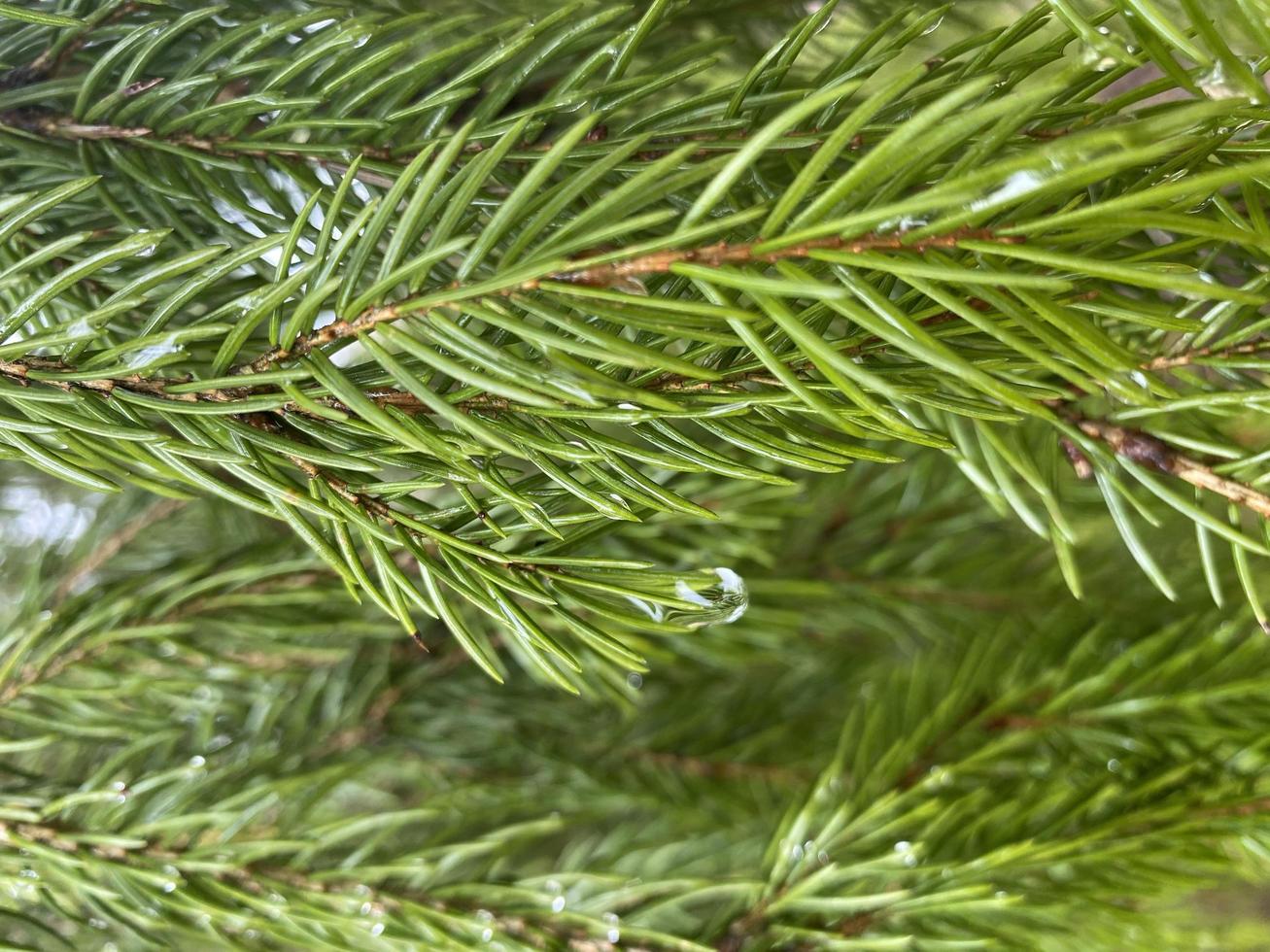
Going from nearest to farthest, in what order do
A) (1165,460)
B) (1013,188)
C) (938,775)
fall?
1. (1013,188)
2. (1165,460)
3. (938,775)

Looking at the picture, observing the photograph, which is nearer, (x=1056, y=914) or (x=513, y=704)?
(x=1056, y=914)

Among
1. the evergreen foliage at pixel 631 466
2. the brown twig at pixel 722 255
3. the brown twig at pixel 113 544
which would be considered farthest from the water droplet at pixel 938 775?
the brown twig at pixel 113 544

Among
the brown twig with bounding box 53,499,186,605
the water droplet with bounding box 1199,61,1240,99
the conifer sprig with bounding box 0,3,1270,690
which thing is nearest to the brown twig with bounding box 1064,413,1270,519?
the conifer sprig with bounding box 0,3,1270,690

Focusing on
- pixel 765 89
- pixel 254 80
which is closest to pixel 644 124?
pixel 765 89

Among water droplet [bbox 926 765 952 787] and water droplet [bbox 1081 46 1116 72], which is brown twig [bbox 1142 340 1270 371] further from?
water droplet [bbox 926 765 952 787]

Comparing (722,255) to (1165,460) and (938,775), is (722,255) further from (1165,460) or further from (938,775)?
(938,775)

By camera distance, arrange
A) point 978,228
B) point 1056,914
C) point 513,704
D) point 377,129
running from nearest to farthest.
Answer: point 978,228 < point 377,129 < point 1056,914 < point 513,704

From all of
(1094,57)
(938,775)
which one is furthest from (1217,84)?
(938,775)

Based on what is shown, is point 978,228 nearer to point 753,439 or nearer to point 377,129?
point 753,439

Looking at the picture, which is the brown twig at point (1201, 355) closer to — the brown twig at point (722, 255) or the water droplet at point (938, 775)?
the brown twig at point (722, 255)
